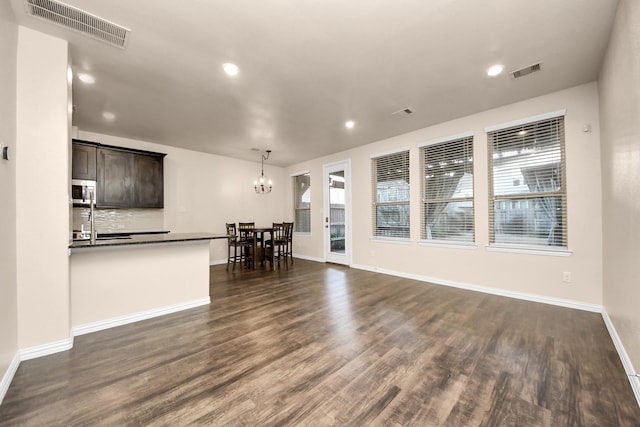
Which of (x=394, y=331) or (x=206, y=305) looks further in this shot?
(x=206, y=305)

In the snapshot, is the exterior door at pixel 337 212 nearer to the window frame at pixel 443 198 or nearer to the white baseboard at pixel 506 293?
the white baseboard at pixel 506 293

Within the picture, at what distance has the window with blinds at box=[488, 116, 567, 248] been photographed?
10.5 feet

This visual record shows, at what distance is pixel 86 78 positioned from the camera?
9.11 feet

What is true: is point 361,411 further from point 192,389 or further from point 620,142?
point 620,142

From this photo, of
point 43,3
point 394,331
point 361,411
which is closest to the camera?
point 361,411


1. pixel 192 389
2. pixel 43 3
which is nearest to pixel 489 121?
pixel 192 389

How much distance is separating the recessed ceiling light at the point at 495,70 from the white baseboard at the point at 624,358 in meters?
2.67

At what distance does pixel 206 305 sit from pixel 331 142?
3.66 m

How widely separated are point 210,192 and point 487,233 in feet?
18.5

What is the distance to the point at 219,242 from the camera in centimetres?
611

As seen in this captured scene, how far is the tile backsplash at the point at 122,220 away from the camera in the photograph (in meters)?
4.44

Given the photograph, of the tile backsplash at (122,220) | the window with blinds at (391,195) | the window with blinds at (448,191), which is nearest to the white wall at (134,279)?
the tile backsplash at (122,220)

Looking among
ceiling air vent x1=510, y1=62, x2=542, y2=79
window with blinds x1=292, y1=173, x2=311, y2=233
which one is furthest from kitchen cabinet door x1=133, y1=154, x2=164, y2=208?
ceiling air vent x1=510, y1=62, x2=542, y2=79

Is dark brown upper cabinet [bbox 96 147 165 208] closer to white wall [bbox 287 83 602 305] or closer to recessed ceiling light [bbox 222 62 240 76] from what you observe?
recessed ceiling light [bbox 222 62 240 76]
